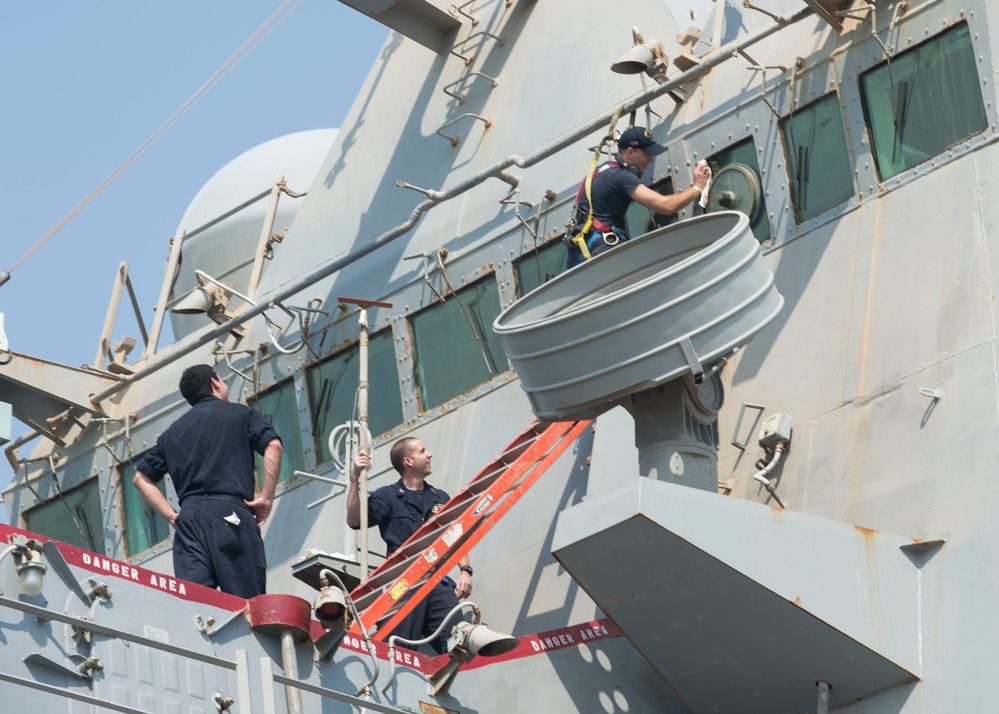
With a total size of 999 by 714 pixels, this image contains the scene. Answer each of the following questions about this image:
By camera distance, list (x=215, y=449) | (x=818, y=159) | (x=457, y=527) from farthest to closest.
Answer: (x=818, y=159) < (x=457, y=527) < (x=215, y=449)

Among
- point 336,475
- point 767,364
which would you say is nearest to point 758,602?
point 767,364

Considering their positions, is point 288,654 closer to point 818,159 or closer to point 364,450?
point 364,450

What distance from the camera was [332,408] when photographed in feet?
43.8

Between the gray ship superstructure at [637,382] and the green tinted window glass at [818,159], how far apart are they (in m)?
0.02

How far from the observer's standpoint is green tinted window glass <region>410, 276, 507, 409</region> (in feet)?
40.5

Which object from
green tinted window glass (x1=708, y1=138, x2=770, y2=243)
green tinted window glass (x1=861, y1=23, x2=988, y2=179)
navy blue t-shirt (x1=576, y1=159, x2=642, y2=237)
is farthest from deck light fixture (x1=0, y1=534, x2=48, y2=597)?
green tinted window glass (x1=861, y1=23, x2=988, y2=179)

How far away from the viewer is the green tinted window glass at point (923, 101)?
10.1m

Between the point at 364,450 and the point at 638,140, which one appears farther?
the point at 638,140

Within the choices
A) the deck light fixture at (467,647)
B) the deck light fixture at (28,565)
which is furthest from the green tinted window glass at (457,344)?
the deck light fixture at (28,565)

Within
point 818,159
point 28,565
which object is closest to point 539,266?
point 818,159

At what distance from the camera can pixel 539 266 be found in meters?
12.2

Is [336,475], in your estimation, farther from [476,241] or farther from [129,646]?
[129,646]

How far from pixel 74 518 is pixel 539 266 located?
Result: 5.36 meters

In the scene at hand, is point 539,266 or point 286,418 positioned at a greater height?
point 286,418
